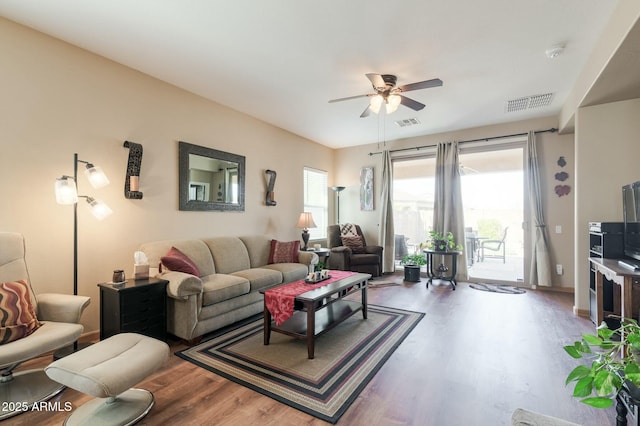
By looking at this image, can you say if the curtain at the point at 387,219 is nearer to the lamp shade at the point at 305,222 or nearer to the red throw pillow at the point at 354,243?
the red throw pillow at the point at 354,243

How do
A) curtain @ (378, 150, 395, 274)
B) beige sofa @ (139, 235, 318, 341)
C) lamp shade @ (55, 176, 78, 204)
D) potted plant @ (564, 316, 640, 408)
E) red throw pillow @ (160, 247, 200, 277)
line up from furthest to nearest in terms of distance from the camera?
curtain @ (378, 150, 395, 274) → red throw pillow @ (160, 247, 200, 277) → beige sofa @ (139, 235, 318, 341) → lamp shade @ (55, 176, 78, 204) → potted plant @ (564, 316, 640, 408)

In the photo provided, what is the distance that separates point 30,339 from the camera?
1.93m

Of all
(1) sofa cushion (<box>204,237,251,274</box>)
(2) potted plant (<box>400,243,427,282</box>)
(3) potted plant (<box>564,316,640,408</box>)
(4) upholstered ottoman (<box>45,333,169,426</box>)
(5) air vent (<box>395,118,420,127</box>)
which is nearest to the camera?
(3) potted plant (<box>564,316,640,408</box>)

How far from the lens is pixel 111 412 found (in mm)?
1786

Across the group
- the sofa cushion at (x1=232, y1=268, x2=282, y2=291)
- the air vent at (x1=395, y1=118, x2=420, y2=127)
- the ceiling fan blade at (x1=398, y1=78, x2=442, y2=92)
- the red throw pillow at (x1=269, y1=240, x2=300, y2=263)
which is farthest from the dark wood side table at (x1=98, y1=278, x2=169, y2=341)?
the air vent at (x1=395, y1=118, x2=420, y2=127)

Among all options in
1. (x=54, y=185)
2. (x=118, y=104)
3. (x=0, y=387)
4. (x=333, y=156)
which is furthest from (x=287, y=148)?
(x=0, y=387)

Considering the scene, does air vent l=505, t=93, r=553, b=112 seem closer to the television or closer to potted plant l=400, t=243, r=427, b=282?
the television

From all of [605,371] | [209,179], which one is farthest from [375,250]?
[605,371]

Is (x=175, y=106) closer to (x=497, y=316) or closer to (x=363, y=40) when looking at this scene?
(x=363, y=40)

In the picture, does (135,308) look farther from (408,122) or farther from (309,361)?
(408,122)

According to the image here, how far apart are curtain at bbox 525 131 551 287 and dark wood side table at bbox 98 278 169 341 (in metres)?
5.38

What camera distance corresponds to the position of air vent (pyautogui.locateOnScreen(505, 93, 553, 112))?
3990 mm

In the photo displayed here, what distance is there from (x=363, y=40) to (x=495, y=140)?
3698 millimetres

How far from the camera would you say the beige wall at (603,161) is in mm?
3271
